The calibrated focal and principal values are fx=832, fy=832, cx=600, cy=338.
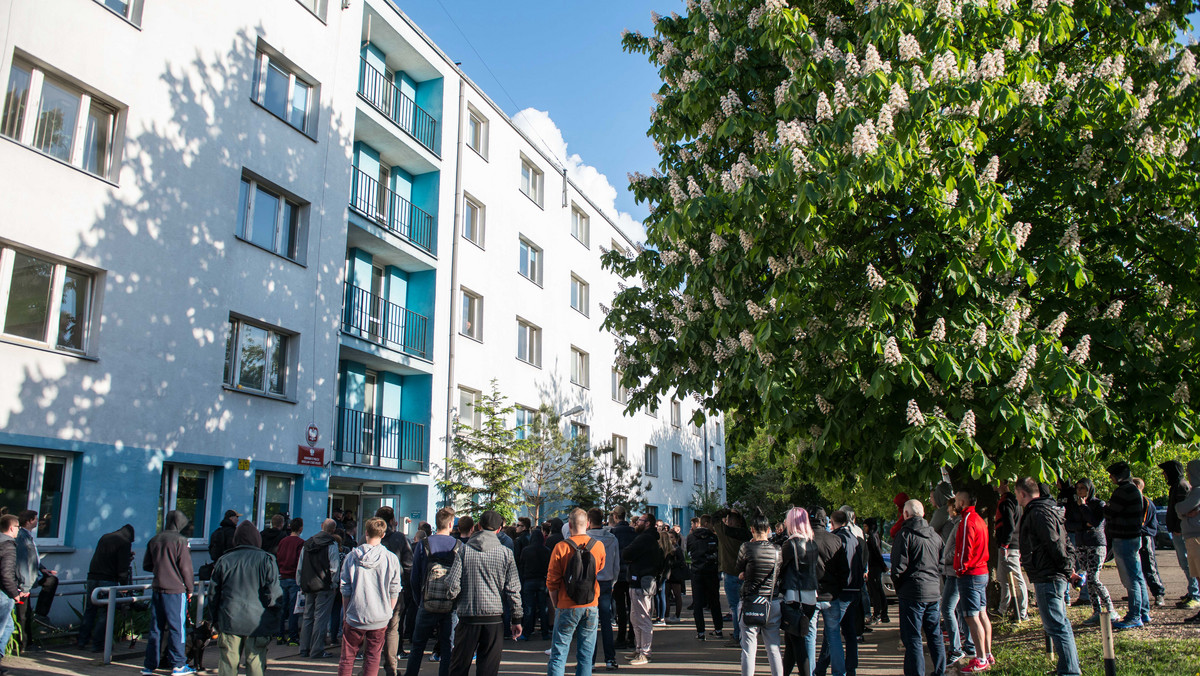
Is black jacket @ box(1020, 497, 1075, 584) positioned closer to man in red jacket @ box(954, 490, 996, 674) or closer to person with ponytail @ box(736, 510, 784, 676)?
man in red jacket @ box(954, 490, 996, 674)

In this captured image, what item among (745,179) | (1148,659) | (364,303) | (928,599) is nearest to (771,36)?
(745,179)

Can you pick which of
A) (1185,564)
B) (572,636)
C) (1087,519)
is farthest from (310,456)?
(1185,564)

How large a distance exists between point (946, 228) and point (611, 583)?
588 cm

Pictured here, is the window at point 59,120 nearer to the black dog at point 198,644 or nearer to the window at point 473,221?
the black dog at point 198,644

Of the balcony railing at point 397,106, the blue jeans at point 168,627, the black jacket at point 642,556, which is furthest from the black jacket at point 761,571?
the balcony railing at point 397,106

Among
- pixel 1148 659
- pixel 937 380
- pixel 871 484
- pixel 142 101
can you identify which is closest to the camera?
pixel 1148 659

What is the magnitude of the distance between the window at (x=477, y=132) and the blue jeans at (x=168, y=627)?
17.4m

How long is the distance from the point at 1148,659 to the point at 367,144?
718 inches

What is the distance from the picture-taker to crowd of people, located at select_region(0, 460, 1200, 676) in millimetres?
7883

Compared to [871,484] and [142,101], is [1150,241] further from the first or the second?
[142,101]

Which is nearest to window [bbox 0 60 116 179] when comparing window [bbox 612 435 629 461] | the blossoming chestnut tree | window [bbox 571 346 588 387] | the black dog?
the black dog

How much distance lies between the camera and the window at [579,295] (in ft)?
104

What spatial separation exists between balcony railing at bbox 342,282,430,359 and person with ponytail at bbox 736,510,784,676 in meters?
12.3

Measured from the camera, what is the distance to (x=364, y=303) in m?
19.3
